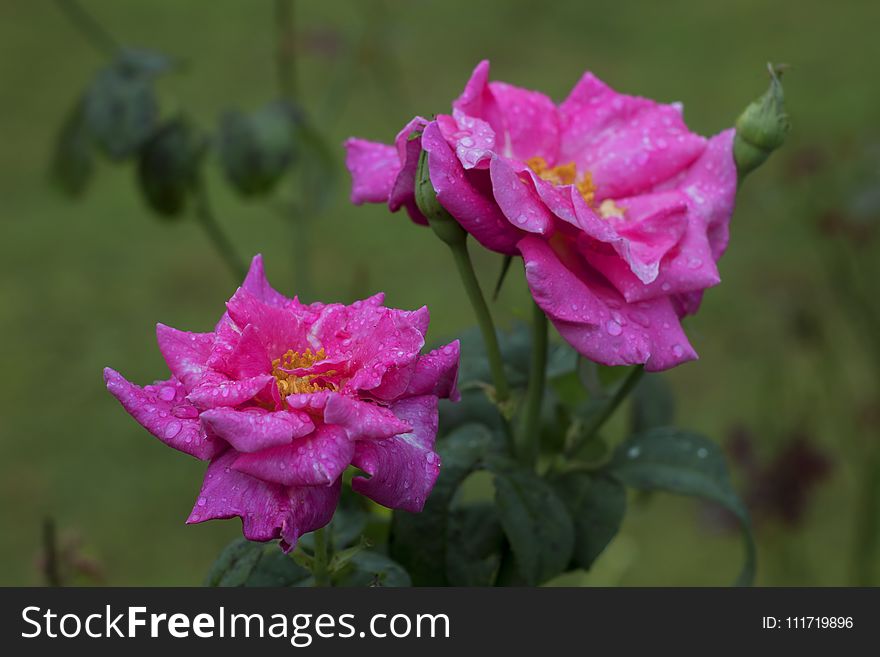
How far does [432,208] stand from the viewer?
1.75 feet

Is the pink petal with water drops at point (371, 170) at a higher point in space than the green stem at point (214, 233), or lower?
lower

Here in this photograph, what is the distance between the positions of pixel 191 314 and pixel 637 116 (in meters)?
1.65

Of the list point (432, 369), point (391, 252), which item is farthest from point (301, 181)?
point (391, 252)

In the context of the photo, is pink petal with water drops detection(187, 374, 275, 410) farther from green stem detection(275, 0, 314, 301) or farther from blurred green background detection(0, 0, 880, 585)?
green stem detection(275, 0, 314, 301)

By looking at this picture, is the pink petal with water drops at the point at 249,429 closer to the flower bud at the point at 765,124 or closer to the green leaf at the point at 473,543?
the green leaf at the point at 473,543

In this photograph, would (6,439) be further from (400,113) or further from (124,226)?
(400,113)

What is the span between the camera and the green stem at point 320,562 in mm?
528

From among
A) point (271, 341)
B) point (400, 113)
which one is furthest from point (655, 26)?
point (271, 341)

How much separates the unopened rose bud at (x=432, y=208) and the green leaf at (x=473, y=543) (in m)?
0.15

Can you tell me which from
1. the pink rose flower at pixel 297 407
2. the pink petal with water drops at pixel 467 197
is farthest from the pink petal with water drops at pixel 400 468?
the pink petal with water drops at pixel 467 197

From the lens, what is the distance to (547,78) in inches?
106

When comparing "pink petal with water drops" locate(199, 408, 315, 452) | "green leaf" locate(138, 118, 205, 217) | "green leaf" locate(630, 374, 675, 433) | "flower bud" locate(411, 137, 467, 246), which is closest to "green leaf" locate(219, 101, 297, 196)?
"green leaf" locate(138, 118, 205, 217)

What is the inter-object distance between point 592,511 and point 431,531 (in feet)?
0.31

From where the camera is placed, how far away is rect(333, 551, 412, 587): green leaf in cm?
56
